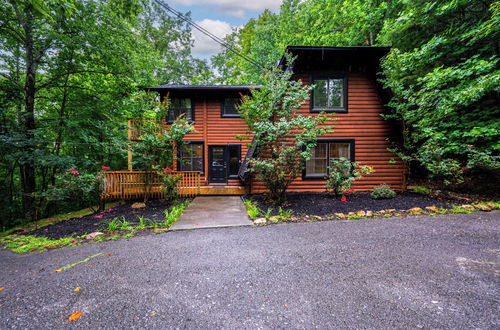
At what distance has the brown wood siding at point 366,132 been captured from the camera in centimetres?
785

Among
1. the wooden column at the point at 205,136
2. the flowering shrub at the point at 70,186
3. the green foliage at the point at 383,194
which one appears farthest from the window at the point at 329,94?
the flowering shrub at the point at 70,186

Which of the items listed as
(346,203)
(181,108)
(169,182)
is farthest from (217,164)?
(346,203)

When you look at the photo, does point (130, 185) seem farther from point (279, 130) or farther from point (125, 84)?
point (279, 130)

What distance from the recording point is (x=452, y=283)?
2.37 metres

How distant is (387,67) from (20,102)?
14.6m

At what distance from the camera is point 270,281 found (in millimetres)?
2500

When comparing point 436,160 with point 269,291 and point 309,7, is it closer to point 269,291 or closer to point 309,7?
point 269,291

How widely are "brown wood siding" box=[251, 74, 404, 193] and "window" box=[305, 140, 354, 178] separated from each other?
28cm

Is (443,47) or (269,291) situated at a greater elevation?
(443,47)

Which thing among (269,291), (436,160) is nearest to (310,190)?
(436,160)

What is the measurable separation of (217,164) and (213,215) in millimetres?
5535

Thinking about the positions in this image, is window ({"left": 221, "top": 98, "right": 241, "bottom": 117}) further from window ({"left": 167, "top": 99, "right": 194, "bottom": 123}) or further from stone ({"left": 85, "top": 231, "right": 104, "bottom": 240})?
stone ({"left": 85, "top": 231, "right": 104, "bottom": 240})

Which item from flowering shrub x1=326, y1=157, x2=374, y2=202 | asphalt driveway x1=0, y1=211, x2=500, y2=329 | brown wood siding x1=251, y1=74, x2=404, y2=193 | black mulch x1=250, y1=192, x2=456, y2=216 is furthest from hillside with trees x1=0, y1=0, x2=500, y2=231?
asphalt driveway x1=0, y1=211, x2=500, y2=329

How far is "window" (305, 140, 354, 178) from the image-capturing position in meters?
7.95
